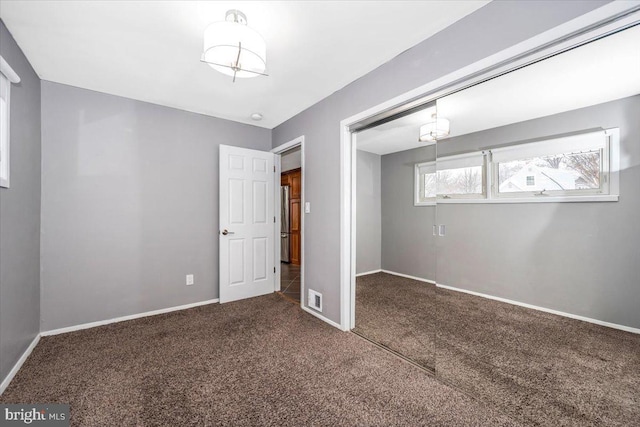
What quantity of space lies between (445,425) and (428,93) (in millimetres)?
2111

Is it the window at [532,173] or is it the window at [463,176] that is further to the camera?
the window at [463,176]

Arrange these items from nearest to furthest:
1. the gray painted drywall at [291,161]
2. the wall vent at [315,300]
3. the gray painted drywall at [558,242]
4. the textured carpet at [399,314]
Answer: the gray painted drywall at [558,242], the textured carpet at [399,314], the wall vent at [315,300], the gray painted drywall at [291,161]

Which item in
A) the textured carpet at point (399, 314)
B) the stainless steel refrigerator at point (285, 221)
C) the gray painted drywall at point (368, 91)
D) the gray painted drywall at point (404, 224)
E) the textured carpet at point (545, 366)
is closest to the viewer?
the gray painted drywall at point (368, 91)

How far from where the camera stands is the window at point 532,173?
6.36ft

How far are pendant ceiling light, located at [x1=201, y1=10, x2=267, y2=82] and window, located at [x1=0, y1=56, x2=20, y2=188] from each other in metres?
1.43

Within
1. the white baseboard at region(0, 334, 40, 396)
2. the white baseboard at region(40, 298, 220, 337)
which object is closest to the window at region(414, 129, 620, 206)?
the white baseboard at region(40, 298, 220, 337)

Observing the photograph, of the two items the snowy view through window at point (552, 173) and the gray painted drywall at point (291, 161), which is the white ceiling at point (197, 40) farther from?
the gray painted drywall at point (291, 161)

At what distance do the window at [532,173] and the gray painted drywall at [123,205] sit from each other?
292 cm

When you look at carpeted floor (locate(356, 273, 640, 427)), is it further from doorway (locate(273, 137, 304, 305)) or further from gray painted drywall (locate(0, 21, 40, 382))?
doorway (locate(273, 137, 304, 305))

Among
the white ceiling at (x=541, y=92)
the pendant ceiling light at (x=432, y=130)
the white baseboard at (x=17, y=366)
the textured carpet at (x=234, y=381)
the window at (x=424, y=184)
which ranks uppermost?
the white ceiling at (x=541, y=92)

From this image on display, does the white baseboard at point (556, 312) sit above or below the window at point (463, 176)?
below

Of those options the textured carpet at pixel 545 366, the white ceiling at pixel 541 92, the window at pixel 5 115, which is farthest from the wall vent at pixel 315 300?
the window at pixel 5 115

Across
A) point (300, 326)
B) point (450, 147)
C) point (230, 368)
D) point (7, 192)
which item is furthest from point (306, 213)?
point (7, 192)

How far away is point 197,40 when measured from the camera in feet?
6.09
